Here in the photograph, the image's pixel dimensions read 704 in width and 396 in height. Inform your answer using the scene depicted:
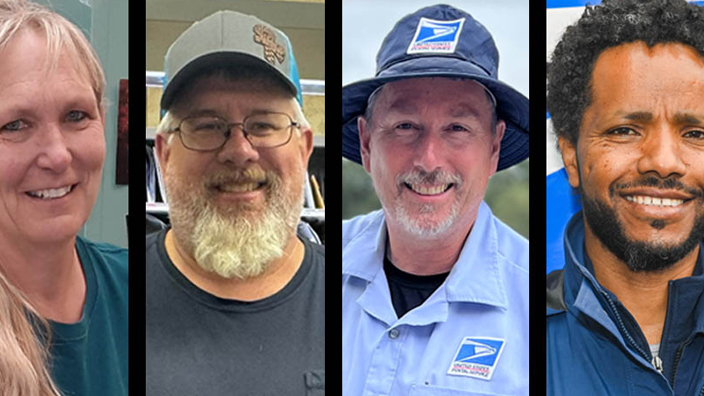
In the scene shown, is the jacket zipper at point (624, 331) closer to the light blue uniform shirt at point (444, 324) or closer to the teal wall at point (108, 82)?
the light blue uniform shirt at point (444, 324)

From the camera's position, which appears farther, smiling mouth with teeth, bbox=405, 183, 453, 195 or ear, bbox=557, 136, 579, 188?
ear, bbox=557, 136, 579, 188

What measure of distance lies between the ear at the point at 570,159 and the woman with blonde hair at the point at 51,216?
6.61ft

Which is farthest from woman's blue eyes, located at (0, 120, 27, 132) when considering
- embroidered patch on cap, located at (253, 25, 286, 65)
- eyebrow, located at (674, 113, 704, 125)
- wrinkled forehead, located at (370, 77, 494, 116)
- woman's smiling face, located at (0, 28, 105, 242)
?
eyebrow, located at (674, 113, 704, 125)

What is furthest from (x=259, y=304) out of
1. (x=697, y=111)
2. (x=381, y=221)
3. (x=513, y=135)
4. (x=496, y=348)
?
(x=697, y=111)

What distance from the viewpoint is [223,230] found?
392 centimetres

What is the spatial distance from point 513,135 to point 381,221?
706 mm

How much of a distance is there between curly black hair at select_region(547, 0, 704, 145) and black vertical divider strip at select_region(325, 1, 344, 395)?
3.18ft

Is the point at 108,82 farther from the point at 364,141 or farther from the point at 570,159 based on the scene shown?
the point at 570,159

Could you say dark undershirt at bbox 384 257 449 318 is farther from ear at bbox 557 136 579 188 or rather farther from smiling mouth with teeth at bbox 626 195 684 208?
smiling mouth with teeth at bbox 626 195 684 208

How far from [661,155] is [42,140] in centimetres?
262

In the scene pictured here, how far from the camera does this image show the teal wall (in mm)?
3844

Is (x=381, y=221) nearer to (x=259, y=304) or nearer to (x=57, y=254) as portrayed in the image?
(x=259, y=304)

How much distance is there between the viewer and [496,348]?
4066 mm

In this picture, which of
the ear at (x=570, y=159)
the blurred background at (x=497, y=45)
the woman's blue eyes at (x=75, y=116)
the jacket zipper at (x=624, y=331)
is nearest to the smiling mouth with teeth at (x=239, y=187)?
the blurred background at (x=497, y=45)
